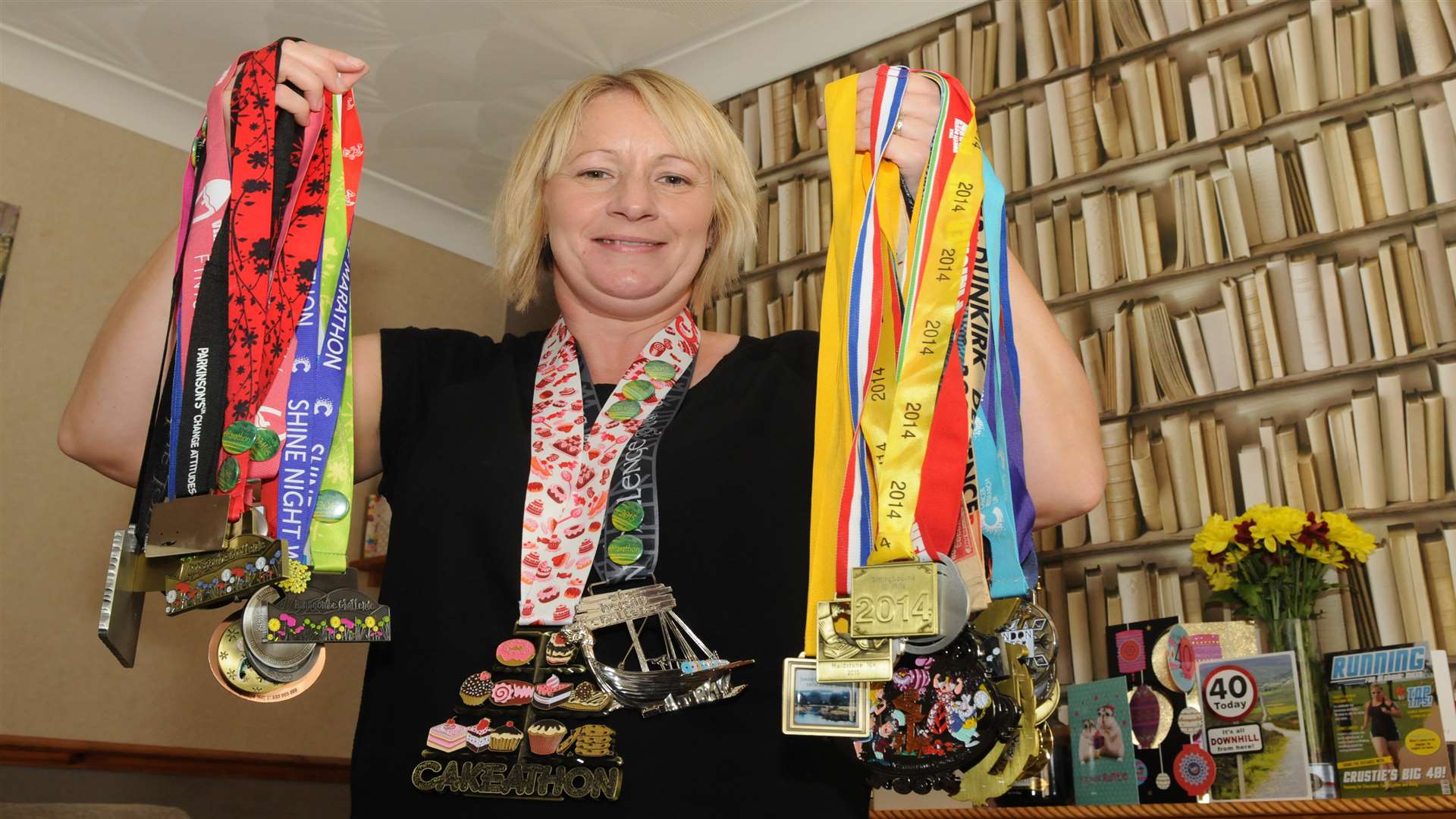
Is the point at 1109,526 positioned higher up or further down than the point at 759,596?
higher up

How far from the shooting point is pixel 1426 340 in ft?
8.55

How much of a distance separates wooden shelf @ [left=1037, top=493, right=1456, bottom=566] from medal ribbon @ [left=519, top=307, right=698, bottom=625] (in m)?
1.44

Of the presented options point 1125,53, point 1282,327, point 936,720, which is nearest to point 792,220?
point 1125,53

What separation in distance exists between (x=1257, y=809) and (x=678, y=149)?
1.41 metres

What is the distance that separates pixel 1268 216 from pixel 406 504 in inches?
87.4

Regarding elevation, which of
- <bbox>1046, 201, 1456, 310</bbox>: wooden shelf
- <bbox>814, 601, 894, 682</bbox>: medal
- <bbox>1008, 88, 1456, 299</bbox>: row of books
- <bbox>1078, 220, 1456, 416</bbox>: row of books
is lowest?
<bbox>814, 601, 894, 682</bbox>: medal

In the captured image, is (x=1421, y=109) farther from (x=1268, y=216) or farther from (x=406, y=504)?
(x=406, y=504)

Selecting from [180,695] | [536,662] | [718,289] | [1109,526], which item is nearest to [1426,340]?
[1109,526]

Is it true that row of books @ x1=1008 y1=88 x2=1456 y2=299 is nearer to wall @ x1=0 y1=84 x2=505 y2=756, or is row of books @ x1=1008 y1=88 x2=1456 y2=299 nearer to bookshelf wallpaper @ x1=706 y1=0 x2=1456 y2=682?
bookshelf wallpaper @ x1=706 y1=0 x2=1456 y2=682

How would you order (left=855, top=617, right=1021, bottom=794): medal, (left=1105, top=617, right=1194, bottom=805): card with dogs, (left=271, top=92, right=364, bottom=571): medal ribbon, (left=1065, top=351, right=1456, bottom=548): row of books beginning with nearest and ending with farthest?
(left=855, top=617, right=1021, bottom=794): medal → (left=271, top=92, right=364, bottom=571): medal ribbon → (left=1105, top=617, right=1194, bottom=805): card with dogs → (left=1065, top=351, right=1456, bottom=548): row of books

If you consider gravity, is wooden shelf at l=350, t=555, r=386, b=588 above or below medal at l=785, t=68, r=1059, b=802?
above

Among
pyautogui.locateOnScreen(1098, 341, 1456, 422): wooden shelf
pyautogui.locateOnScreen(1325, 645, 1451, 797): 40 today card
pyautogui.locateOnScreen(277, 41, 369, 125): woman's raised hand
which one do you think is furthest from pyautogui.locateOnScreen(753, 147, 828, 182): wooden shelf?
pyautogui.locateOnScreen(277, 41, 369, 125): woman's raised hand

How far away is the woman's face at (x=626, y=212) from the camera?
158cm

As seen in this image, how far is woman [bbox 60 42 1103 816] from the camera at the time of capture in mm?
1275
